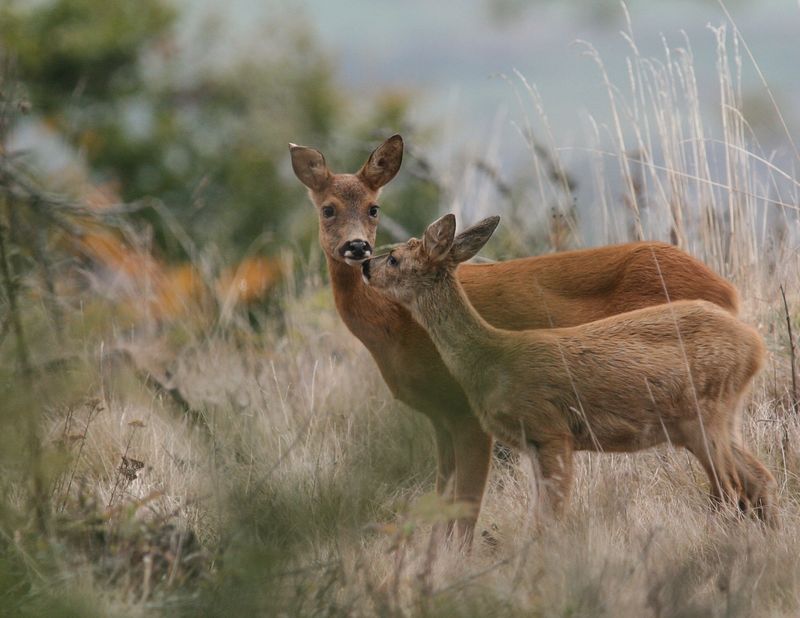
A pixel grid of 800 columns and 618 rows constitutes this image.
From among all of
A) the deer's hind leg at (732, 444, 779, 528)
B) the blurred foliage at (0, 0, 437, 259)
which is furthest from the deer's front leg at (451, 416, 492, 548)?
the blurred foliage at (0, 0, 437, 259)

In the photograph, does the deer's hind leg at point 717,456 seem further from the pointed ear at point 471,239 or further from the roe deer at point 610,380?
the pointed ear at point 471,239

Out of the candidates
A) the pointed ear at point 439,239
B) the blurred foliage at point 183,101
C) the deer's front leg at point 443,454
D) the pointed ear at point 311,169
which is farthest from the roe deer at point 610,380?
the blurred foliage at point 183,101

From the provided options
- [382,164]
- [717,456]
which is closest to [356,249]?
[382,164]

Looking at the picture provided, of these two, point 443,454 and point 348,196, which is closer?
point 443,454

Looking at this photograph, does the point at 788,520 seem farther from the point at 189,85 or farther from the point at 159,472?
the point at 189,85

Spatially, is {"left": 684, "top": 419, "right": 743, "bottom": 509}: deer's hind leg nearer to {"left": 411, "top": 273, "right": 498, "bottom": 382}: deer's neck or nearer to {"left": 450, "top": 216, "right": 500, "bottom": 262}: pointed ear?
{"left": 411, "top": 273, "right": 498, "bottom": 382}: deer's neck

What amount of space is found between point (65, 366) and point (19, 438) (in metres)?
1.04

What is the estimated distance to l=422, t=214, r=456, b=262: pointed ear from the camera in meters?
5.97

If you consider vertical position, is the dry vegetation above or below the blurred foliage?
below

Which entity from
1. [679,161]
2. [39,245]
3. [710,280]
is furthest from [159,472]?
[679,161]

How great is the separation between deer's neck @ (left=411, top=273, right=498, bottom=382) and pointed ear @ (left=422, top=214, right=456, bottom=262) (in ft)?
0.36

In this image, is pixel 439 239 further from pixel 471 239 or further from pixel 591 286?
pixel 591 286

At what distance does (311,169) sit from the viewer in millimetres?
7008

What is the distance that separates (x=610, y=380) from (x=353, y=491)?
1826 mm
